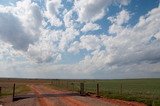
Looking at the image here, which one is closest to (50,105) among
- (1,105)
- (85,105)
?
(85,105)

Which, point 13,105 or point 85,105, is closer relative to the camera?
point 85,105

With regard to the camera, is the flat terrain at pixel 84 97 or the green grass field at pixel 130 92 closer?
the flat terrain at pixel 84 97

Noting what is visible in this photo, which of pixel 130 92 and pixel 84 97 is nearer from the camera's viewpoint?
pixel 84 97

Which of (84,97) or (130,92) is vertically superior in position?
(130,92)

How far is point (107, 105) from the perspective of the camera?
2309 cm

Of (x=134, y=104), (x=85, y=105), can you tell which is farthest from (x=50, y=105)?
(x=134, y=104)

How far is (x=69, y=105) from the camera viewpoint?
23984 millimetres

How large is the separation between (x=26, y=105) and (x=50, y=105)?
2098mm

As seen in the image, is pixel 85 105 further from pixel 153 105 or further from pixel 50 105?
pixel 153 105

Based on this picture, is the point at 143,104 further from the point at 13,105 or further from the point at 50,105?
the point at 13,105

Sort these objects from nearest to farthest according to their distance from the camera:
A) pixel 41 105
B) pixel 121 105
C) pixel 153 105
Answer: pixel 153 105 → pixel 121 105 → pixel 41 105

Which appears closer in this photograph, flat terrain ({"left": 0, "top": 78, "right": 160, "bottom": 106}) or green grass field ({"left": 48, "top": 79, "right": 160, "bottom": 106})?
flat terrain ({"left": 0, "top": 78, "right": 160, "bottom": 106})

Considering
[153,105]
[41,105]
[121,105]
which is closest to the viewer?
[153,105]

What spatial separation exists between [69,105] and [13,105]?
17.3 ft
